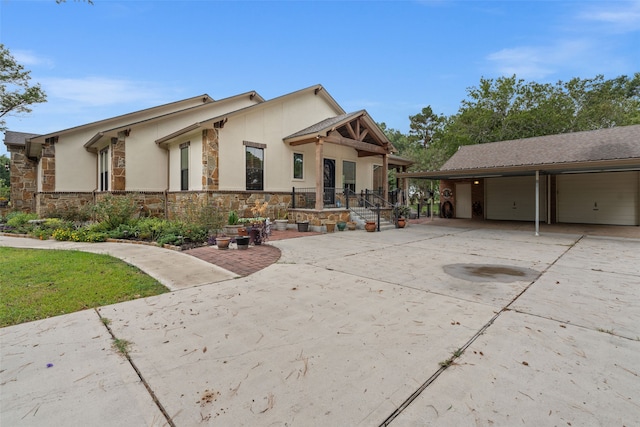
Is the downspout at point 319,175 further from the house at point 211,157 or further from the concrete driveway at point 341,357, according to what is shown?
the concrete driveway at point 341,357

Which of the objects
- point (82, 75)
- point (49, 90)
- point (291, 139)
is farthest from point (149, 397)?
point (49, 90)

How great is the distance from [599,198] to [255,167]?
1720 cm

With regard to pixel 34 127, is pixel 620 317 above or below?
below

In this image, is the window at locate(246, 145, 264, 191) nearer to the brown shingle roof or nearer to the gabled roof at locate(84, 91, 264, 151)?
the gabled roof at locate(84, 91, 264, 151)

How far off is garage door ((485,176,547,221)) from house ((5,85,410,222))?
26.3ft

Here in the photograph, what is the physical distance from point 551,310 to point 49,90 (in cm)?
2320

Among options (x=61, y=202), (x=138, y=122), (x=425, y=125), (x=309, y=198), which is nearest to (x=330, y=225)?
(x=309, y=198)

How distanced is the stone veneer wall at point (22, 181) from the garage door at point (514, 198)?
26784 millimetres

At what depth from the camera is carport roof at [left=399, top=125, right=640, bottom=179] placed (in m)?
11.8

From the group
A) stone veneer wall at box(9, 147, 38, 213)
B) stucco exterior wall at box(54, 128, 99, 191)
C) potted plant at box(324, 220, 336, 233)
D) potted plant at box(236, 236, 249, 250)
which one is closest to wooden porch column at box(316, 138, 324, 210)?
potted plant at box(324, 220, 336, 233)

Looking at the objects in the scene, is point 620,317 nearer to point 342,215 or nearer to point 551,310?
point 551,310

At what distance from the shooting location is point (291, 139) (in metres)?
13.0

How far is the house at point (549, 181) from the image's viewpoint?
13.4 metres

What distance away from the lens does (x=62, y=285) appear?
458cm
